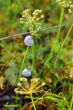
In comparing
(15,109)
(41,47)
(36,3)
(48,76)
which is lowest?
(15,109)

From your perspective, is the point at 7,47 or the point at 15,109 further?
the point at 7,47

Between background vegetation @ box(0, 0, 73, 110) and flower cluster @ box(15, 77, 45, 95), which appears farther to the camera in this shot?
background vegetation @ box(0, 0, 73, 110)

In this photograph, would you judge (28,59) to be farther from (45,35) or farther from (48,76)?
(45,35)

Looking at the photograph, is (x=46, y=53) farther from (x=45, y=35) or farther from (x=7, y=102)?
(x=7, y=102)

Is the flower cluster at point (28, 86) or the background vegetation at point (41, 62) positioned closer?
the flower cluster at point (28, 86)

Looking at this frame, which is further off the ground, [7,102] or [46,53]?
[46,53]

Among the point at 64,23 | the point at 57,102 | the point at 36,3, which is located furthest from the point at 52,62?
the point at 36,3

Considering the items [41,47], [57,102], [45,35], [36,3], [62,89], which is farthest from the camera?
[36,3]

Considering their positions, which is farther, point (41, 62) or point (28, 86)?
point (41, 62)

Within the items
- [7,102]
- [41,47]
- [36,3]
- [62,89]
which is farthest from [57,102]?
[36,3]

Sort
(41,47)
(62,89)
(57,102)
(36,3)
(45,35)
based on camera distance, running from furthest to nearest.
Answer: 1. (36,3)
2. (45,35)
3. (41,47)
4. (62,89)
5. (57,102)
